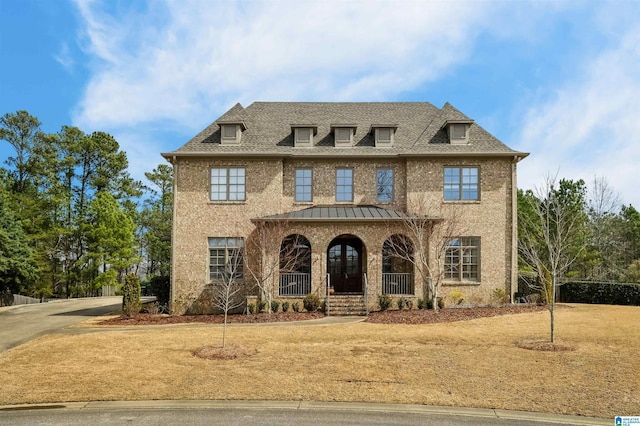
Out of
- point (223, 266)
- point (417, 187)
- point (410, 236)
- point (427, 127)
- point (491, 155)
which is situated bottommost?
point (223, 266)

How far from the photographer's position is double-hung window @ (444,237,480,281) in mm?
22656

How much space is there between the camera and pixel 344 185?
23.4 meters

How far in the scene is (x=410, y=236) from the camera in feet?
70.4

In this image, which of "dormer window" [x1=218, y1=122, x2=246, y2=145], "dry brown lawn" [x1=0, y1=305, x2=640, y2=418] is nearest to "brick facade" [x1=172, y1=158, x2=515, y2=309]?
"dormer window" [x1=218, y1=122, x2=246, y2=145]

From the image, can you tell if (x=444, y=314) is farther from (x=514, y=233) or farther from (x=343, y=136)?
(x=343, y=136)

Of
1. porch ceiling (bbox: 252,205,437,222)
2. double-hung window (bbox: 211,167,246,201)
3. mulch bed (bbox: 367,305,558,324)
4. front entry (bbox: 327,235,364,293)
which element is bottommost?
mulch bed (bbox: 367,305,558,324)

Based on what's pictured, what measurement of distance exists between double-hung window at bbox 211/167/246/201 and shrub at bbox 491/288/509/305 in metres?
13.7

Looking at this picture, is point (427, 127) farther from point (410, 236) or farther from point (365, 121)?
point (410, 236)

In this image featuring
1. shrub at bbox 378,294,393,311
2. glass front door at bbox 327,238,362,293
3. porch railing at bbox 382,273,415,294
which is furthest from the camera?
glass front door at bbox 327,238,362,293

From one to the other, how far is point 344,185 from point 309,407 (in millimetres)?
16199

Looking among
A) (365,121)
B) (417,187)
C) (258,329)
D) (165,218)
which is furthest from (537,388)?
(165,218)

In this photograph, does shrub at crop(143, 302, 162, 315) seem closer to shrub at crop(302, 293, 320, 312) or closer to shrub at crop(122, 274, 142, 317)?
shrub at crop(122, 274, 142, 317)

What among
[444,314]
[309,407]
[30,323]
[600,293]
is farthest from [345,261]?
[309,407]

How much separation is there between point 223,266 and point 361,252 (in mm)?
7314
